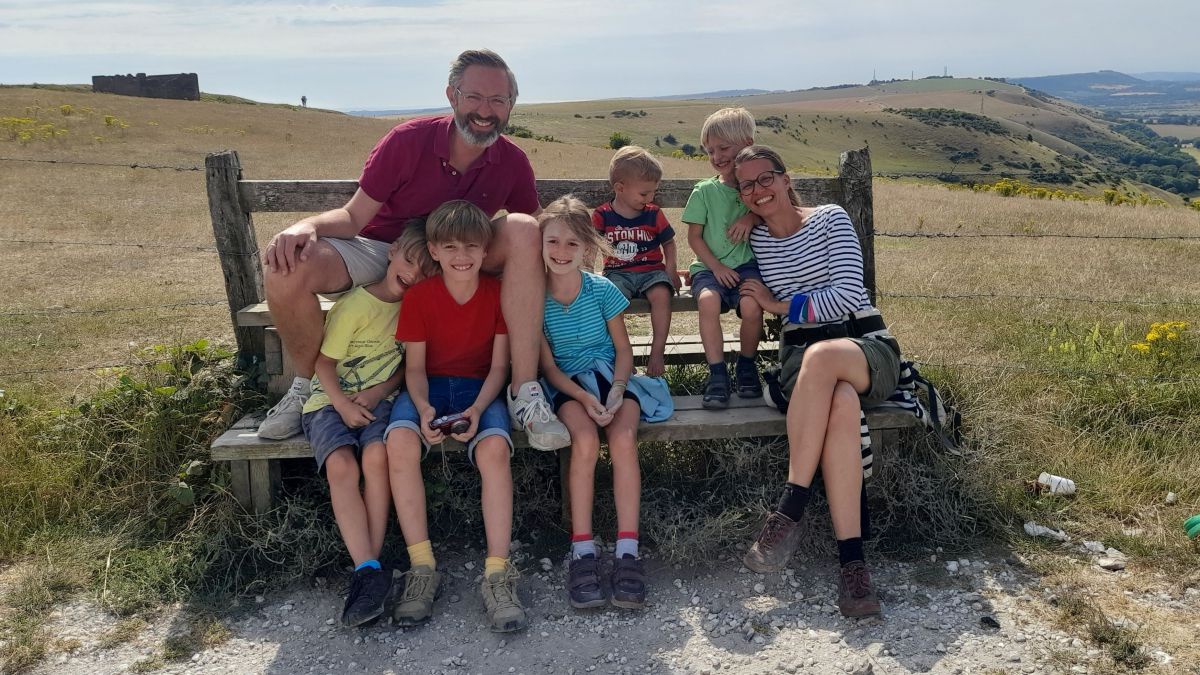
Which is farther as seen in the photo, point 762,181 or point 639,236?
point 639,236

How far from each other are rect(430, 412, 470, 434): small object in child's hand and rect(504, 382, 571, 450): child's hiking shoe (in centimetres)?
22

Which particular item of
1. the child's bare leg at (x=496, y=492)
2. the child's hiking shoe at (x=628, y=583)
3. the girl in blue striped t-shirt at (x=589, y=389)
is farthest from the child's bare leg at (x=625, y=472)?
the child's bare leg at (x=496, y=492)

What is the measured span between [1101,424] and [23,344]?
22.8 ft

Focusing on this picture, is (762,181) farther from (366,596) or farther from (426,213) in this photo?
(366,596)

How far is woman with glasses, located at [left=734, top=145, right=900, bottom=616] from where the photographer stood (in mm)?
3340

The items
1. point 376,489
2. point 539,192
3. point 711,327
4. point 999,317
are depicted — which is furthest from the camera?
point 999,317

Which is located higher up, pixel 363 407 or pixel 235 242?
pixel 235 242

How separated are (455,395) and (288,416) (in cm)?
69

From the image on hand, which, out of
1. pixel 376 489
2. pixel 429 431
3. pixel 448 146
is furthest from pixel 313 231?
pixel 376 489

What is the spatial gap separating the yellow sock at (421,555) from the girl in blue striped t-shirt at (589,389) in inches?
20.5

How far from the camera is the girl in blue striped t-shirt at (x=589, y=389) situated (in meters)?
3.29

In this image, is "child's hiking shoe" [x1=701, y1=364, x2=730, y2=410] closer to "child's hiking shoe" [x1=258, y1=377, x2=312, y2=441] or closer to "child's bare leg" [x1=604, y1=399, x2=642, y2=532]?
"child's bare leg" [x1=604, y1=399, x2=642, y2=532]

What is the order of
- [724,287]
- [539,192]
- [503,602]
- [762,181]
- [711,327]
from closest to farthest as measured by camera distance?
[503,602]
[762,181]
[711,327]
[724,287]
[539,192]

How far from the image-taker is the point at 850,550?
128 inches
